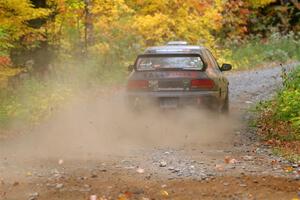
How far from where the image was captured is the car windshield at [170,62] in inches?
475

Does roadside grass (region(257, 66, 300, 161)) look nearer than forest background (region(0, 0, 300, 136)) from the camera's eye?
Yes

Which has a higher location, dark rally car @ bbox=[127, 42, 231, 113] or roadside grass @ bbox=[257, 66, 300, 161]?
dark rally car @ bbox=[127, 42, 231, 113]

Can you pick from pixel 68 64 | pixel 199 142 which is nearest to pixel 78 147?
pixel 199 142

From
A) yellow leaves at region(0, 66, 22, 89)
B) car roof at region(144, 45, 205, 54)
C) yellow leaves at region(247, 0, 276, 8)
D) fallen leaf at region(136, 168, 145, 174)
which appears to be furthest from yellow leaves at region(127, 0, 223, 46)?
fallen leaf at region(136, 168, 145, 174)

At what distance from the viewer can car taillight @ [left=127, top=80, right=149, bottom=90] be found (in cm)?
1198

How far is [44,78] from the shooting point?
17047 millimetres

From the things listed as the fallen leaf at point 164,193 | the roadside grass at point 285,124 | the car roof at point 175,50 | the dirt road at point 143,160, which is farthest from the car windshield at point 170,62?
the fallen leaf at point 164,193

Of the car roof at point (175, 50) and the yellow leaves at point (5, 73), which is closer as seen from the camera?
the car roof at point (175, 50)

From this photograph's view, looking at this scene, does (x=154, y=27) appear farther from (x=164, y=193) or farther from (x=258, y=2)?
(x=164, y=193)

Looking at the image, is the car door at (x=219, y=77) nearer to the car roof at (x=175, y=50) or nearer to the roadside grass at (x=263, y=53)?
the car roof at (x=175, y=50)

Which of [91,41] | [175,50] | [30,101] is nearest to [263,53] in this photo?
[91,41]

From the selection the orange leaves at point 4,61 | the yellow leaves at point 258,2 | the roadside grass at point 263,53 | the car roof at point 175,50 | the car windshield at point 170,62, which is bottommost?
the roadside grass at point 263,53

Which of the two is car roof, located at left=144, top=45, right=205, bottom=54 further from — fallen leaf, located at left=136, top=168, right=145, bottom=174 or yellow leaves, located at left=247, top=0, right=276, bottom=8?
yellow leaves, located at left=247, top=0, right=276, bottom=8

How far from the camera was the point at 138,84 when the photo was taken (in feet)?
39.4
